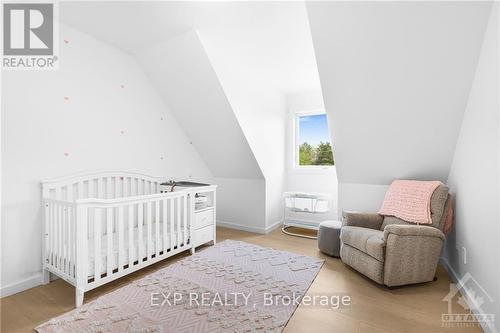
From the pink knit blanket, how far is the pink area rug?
972 mm

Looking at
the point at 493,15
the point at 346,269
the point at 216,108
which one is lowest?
the point at 346,269

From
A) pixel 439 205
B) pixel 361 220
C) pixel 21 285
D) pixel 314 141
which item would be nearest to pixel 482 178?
pixel 439 205

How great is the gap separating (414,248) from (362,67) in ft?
5.29

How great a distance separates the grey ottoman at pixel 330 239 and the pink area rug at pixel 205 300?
0.27 m

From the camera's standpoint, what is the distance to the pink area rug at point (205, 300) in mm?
1532

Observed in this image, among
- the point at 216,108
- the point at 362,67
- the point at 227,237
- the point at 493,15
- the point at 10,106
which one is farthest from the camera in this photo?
the point at 227,237

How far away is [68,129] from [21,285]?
1.38 m

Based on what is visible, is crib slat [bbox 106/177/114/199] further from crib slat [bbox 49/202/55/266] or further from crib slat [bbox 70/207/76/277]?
crib slat [bbox 70/207/76/277]

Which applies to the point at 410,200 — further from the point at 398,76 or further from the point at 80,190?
the point at 80,190

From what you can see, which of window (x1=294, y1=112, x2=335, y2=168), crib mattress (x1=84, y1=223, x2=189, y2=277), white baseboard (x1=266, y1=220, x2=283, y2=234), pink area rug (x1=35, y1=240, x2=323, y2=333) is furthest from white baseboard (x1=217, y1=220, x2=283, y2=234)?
crib mattress (x1=84, y1=223, x2=189, y2=277)

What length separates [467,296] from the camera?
1.82 metres

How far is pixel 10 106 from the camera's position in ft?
6.26

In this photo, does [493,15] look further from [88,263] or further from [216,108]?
[88,263]

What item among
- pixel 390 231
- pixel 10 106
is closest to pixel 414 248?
pixel 390 231
